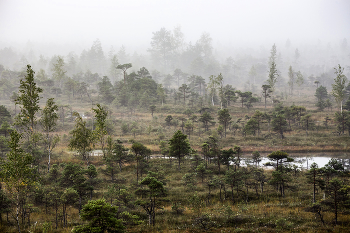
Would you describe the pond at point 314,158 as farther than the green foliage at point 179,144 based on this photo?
Yes

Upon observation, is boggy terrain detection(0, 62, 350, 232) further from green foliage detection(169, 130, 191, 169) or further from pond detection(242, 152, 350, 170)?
pond detection(242, 152, 350, 170)

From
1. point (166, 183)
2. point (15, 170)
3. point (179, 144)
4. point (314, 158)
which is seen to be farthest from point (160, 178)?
point (314, 158)

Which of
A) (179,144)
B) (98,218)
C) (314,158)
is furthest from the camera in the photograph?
(314,158)

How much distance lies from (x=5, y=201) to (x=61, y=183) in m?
4.94

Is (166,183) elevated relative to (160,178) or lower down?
lower down

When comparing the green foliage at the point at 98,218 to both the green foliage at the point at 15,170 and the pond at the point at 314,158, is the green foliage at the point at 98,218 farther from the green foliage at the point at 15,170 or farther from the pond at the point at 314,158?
the pond at the point at 314,158

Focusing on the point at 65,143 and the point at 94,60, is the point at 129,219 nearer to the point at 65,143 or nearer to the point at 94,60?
the point at 65,143

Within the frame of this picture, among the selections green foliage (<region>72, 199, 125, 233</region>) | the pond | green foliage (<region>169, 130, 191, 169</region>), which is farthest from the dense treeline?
the pond

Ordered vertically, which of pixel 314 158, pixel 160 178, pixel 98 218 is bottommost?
pixel 314 158

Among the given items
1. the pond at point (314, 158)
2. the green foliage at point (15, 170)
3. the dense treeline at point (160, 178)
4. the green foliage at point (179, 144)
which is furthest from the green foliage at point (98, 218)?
the pond at point (314, 158)

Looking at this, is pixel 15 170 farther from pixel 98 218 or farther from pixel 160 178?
pixel 160 178

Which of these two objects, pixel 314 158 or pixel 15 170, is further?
pixel 314 158

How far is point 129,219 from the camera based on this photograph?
647 inches

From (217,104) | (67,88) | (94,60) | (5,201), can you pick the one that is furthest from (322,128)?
(94,60)
